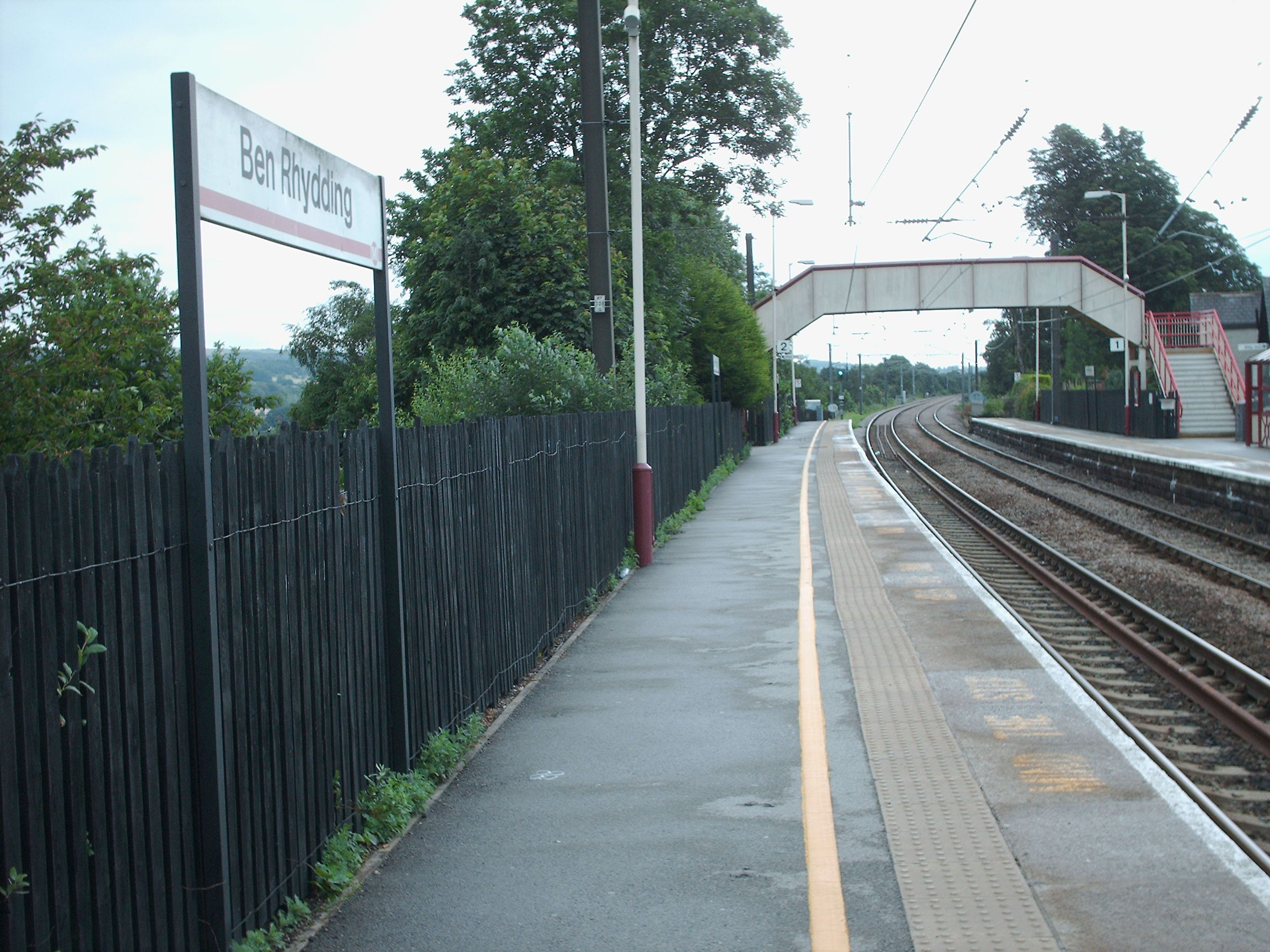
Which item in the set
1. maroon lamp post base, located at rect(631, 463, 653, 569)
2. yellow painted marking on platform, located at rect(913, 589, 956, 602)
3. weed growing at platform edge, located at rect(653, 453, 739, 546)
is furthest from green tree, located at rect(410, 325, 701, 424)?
yellow painted marking on platform, located at rect(913, 589, 956, 602)

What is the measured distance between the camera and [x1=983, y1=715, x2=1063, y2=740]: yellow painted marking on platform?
6.50 metres

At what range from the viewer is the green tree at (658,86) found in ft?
117

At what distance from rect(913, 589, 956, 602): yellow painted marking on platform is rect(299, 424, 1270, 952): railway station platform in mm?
1650

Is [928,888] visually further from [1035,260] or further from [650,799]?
[1035,260]

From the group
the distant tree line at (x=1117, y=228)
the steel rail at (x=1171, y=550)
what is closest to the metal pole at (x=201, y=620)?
the steel rail at (x=1171, y=550)

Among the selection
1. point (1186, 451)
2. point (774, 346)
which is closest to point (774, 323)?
point (774, 346)

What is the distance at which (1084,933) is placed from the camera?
4070mm

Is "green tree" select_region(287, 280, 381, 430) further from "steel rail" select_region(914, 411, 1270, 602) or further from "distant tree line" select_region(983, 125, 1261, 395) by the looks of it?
"distant tree line" select_region(983, 125, 1261, 395)

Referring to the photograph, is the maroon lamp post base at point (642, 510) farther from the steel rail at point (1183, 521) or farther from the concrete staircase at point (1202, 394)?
the concrete staircase at point (1202, 394)

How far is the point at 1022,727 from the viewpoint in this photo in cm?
666

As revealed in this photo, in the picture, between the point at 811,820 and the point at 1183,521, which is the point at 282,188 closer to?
the point at 811,820

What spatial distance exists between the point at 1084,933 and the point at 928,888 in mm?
589

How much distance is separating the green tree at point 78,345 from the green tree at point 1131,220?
63560 mm

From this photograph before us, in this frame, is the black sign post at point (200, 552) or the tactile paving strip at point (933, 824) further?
the tactile paving strip at point (933, 824)
